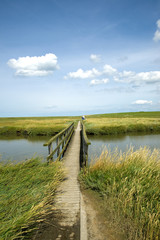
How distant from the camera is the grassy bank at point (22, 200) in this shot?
2.63 m

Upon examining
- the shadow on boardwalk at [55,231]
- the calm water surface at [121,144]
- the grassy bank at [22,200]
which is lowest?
the calm water surface at [121,144]

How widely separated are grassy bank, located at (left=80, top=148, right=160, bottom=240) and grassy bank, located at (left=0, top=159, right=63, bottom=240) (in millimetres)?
1402

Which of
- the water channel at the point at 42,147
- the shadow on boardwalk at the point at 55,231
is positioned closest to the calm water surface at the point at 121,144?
the water channel at the point at 42,147

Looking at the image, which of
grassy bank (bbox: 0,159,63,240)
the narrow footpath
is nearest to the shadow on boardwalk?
the narrow footpath

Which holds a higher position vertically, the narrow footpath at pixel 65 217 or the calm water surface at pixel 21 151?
the narrow footpath at pixel 65 217

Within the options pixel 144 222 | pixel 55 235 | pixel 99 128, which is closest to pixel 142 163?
pixel 144 222

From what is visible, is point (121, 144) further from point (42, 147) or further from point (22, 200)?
point (22, 200)

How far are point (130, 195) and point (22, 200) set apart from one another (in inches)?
92.6

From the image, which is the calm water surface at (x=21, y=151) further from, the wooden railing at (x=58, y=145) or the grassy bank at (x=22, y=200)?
the grassy bank at (x=22, y=200)

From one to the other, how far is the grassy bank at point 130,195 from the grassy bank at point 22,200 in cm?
140

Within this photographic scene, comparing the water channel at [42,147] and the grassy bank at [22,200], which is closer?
the grassy bank at [22,200]

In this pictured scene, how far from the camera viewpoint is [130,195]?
139 inches

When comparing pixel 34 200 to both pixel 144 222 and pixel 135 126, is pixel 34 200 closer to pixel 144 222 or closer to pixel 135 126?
pixel 144 222

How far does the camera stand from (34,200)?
130 inches
